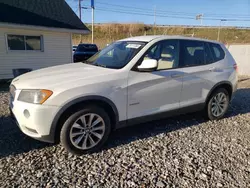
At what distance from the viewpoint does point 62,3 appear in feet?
42.7

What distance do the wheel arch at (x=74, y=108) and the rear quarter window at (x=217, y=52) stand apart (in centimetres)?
272

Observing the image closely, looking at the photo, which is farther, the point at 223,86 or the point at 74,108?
the point at 223,86

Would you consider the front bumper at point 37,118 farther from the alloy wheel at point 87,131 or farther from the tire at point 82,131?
the alloy wheel at point 87,131

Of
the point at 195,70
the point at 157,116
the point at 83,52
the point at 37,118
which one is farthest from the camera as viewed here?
the point at 83,52

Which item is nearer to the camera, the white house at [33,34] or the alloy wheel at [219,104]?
the alloy wheel at [219,104]

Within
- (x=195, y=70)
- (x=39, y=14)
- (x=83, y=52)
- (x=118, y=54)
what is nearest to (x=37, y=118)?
(x=118, y=54)

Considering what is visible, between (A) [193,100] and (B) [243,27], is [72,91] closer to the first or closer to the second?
(A) [193,100]

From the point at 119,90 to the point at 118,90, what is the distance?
0.06ft

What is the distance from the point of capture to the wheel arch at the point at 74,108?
2885 mm

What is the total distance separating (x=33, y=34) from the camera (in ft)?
33.2

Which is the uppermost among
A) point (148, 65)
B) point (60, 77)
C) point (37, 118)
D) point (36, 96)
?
point (148, 65)

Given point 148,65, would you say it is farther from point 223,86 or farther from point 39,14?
point 39,14

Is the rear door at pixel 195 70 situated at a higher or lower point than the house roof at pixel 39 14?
lower

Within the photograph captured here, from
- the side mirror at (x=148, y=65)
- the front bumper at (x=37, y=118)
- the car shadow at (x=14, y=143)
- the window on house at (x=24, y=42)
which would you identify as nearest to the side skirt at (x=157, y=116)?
the side mirror at (x=148, y=65)
